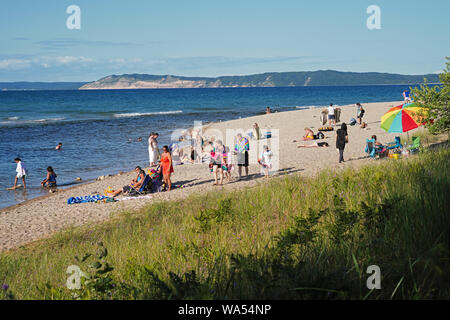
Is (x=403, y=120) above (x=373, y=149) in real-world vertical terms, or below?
above

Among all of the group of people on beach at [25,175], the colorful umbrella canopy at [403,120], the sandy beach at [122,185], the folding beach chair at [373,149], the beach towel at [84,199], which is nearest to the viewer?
the sandy beach at [122,185]

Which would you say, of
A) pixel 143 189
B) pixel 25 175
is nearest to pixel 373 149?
pixel 143 189

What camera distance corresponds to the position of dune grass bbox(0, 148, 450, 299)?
10.5 ft

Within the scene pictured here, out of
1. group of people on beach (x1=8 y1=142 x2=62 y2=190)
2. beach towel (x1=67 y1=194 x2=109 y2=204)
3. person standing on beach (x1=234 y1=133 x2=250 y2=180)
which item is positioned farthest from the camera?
group of people on beach (x1=8 y1=142 x2=62 y2=190)

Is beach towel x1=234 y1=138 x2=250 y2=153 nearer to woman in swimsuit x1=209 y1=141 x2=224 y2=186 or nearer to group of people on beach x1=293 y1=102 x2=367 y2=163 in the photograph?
woman in swimsuit x1=209 y1=141 x2=224 y2=186

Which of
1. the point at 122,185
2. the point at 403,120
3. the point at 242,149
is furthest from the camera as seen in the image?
the point at 122,185

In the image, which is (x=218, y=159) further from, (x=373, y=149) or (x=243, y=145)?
(x=373, y=149)

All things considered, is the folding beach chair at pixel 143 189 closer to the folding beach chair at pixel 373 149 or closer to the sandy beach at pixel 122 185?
the sandy beach at pixel 122 185

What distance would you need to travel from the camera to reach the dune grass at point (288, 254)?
125 inches

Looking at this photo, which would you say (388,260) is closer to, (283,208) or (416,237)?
(416,237)

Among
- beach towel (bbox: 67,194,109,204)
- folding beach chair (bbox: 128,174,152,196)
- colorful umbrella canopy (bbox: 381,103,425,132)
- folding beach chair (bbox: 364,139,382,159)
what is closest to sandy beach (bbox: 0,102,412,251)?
beach towel (bbox: 67,194,109,204)

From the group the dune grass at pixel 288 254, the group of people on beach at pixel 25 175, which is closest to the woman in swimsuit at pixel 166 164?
the group of people on beach at pixel 25 175

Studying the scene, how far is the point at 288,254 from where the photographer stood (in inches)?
154

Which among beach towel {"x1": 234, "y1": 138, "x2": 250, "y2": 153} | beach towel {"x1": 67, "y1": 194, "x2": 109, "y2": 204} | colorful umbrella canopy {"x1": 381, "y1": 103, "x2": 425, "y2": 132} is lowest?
beach towel {"x1": 67, "y1": 194, "x2": 109, "y2": 204}
